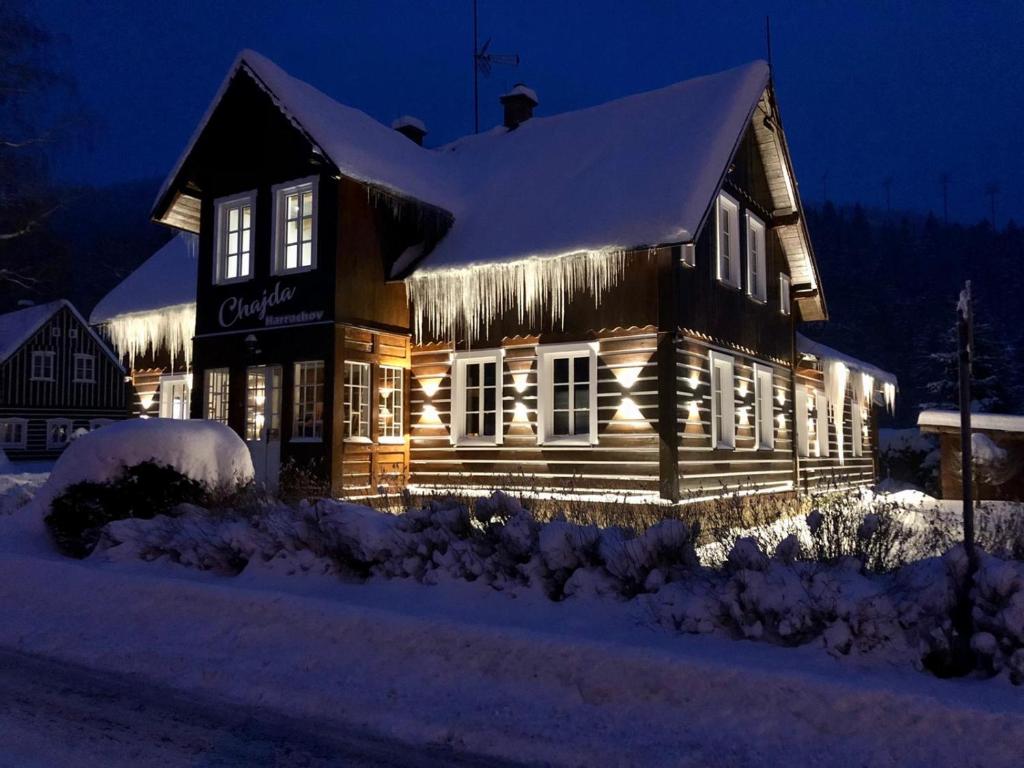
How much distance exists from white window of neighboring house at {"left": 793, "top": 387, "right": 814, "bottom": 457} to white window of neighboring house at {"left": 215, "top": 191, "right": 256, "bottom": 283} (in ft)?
41.4

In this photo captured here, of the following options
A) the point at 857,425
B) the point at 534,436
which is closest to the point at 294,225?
the point at 534,436

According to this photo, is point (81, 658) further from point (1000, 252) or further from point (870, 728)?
point (1000, 252)

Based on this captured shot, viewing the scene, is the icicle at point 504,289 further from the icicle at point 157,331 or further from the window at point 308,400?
the icicle at point 157,331

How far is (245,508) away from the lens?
9.24 metres

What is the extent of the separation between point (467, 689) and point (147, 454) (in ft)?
20.4

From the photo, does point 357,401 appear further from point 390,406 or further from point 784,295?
point 784,295

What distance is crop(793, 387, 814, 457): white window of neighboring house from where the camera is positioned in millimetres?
20031

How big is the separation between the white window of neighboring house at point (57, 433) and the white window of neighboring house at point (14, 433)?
1054mm

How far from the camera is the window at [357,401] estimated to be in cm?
1461

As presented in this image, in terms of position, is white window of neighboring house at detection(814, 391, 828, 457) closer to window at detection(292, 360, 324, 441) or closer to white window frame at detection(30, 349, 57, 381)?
window at detection(292, 360, 324, 441)

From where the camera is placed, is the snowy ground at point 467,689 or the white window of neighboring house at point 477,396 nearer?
the snowy ground at point 467,689

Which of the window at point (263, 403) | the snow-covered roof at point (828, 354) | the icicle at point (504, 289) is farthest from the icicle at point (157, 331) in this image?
the snow-covered roof at point (828, 354)

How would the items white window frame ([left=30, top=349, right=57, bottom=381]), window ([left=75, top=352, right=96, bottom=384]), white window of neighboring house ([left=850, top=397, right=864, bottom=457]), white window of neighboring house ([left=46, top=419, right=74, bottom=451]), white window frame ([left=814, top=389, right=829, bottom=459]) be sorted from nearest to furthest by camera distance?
1. white window frame ([left=814, top=389, right=829, bottom=459])
2. white window of neighboring house ([left=850, top=397, right=864, bottom=457])
3. white window frame ([left=30, top=349, right=57, bottom=381])
4. white window of neighboring house ([left=46, top=419, right=74, bottom=451])
5. window ([left=75, top=352, right=96, bottom=384])

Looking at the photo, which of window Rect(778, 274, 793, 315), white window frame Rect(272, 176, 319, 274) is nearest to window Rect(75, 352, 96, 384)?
white window frame Rect(272, 176, 319, 274)
